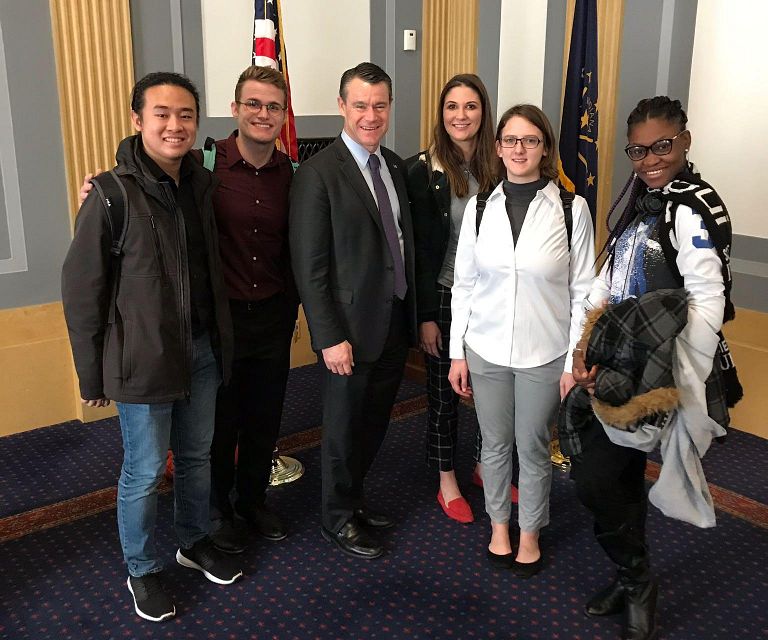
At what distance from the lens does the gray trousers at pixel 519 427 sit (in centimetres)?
232

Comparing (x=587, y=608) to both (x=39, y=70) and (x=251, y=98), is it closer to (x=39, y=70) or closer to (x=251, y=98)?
(x=251, y=98)

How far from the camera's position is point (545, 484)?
243 cm

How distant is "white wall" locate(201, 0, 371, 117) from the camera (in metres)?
3.87

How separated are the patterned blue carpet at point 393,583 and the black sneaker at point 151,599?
0.03 metres

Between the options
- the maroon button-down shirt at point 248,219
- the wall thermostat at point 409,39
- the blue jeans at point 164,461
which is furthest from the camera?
the wall thermostat at point 409,39

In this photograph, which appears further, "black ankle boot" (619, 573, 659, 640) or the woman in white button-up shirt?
the woman in white button-up shirt

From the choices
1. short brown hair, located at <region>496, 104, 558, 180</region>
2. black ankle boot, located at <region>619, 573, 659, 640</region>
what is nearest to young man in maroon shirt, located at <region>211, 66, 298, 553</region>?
short brown hair, located at <region>496, 104, 558, 180</region>

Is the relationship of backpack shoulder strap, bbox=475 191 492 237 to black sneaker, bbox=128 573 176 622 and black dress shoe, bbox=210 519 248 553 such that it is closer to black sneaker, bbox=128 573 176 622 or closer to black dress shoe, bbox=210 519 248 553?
black dress shoe, bbox=210 519 248 553

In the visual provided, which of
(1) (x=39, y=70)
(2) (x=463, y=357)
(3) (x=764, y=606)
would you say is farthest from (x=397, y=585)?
(1) (x=39, y=70)

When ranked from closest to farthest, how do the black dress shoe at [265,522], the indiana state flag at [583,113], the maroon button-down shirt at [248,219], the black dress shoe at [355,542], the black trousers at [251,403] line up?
the maroon button-down shirt at [248,219] < the black trousers at [251,403] < the black dress shoe at [355,542] < the black dress shoe at [265,522] < the indiana state flag at [583,113]

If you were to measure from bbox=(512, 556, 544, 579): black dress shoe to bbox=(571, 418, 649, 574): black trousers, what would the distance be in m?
0.41

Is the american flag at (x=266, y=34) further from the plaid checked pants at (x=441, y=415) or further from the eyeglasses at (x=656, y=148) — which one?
the eyeglasses at (x=656, y=148)

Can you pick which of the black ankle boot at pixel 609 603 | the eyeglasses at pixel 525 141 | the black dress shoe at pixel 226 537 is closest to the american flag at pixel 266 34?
the eyeglasses at pixel 525 141

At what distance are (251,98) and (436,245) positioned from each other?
78cm
